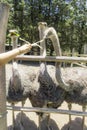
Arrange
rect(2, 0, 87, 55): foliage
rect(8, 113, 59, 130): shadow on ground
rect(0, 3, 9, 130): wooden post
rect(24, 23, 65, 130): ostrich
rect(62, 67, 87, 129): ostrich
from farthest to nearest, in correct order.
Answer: rect(2, 0, 87, 55): foliage → rect(8, 113, 59, 130): shadow on ground → rect(62, 67, 87, 129): ostrich → rect(24, 23, 65, 130): ostrich → rect(0, 3, 9, 130): wooden post

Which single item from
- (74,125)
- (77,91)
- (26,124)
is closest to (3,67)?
(77,91)

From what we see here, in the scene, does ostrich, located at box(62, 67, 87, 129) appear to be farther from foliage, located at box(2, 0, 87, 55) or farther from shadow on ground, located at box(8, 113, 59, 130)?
foliage, located at box(2, 0, 87, 55)

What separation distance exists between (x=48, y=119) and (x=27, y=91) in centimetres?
55

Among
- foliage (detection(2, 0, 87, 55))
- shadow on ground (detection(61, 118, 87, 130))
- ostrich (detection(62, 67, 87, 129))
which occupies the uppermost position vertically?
foliage (detection(2, 0, 87, 55))

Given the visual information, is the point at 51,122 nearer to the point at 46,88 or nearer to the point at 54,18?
the point at 46,88

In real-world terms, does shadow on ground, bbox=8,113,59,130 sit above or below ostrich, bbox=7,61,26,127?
below

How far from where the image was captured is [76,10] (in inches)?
742

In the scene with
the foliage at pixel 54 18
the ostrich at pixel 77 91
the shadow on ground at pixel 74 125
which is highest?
the foliage at pixel 54 18

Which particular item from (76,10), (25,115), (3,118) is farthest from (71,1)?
(3,118)

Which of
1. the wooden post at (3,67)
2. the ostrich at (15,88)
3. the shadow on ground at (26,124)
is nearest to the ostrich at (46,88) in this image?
the ostrich at (15,88)

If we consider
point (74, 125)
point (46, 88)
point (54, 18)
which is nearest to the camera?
point (46, 88)

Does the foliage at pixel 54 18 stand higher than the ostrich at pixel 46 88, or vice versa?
the foliage at pixel 54 18

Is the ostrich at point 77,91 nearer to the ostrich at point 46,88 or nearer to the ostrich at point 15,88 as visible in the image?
the ostrich at point 46,88

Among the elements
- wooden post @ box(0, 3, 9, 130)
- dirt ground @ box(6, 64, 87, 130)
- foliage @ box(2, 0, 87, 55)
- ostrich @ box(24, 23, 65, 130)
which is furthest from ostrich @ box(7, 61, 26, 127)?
foliage @ box(2, 0, 87, 55)
